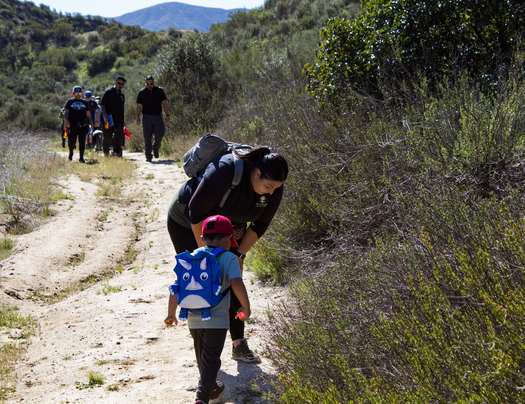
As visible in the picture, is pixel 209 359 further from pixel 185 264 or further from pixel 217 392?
pixel 185 264

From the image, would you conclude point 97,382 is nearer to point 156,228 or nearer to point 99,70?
point 156,228

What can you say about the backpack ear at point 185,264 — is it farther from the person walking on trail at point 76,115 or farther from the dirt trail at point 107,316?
the person walking on trail at point 76,115

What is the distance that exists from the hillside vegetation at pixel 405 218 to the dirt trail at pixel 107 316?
68cm

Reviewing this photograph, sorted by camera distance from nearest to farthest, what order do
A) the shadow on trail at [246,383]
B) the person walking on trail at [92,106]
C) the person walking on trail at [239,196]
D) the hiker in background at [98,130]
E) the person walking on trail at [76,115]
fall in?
the person walking on trail at [239,196]
the shadow on trail at [246,383]
the person walking on trail at [76,115]
the person walking on trail at [92,106]
the hiker in background at [98,130]

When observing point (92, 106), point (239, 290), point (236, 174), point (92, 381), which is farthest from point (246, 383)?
point (92, 106)

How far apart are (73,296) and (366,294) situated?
3462 millimetres

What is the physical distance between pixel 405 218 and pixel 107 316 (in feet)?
9.15

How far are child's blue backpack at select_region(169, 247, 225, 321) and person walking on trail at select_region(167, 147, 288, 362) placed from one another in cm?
43

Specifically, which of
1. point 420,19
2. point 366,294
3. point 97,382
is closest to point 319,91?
point 420,19

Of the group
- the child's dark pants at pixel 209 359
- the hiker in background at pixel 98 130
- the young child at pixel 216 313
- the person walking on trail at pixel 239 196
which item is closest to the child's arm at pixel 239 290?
the young child at pixel 216 313

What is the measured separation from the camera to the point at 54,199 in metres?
7.66

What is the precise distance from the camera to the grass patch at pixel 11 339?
3.25m

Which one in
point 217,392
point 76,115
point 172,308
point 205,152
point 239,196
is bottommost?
point 217,392

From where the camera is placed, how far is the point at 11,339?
3.99 metres
